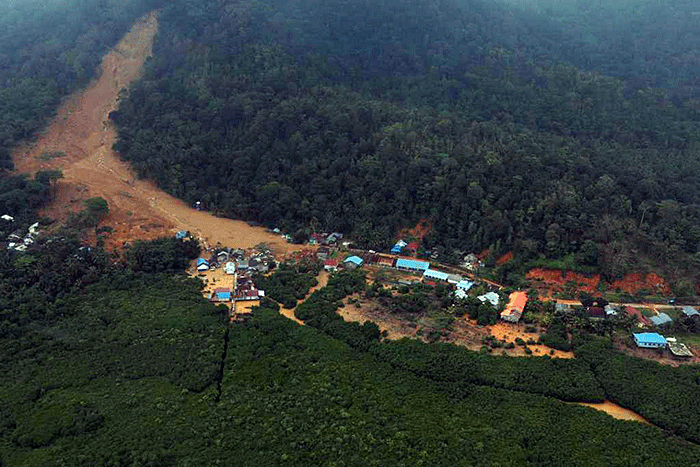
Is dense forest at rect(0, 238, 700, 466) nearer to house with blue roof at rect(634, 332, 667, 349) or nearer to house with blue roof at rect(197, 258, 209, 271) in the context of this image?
house with blue roof at rect(634, 332, 667, 349)

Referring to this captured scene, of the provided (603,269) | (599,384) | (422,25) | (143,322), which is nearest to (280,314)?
(143,322)

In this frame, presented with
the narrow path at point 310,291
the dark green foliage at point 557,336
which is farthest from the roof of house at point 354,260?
the dark green foliage at point 557,336

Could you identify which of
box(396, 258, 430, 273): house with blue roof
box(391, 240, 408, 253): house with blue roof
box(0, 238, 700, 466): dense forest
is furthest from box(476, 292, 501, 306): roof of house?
box(391, 240, 408, 253): house with blue roof

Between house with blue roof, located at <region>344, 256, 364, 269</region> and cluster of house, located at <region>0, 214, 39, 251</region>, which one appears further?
house with blue roof, located at <region>344, 256, 364, 269</region>

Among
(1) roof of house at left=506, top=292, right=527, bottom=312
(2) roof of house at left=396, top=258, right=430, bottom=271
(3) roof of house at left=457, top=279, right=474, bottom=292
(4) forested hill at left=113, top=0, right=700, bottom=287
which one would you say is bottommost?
(2) roof of house at left=396, top=258, right=430, bottom=271

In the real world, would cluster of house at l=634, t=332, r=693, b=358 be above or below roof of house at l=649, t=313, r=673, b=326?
above

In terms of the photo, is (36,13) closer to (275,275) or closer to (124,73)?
(124,73)
